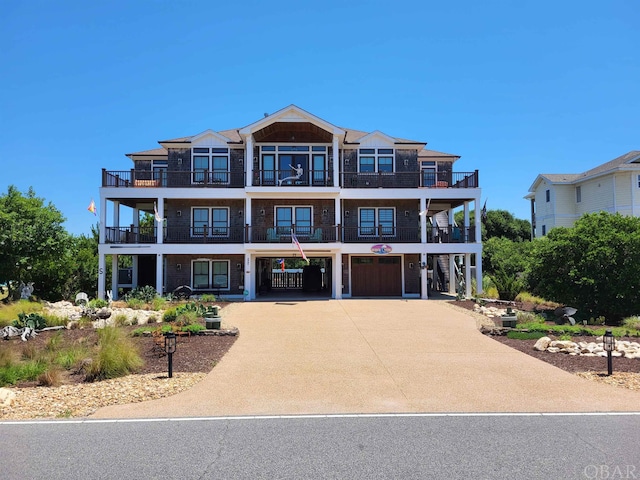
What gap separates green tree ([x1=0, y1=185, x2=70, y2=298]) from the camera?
21547 millimetres

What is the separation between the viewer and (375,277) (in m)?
26.5

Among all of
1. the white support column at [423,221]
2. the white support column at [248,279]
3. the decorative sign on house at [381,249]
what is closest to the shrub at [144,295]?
the white support column at [248,279]

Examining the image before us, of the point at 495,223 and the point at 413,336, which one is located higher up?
the point at 495,223

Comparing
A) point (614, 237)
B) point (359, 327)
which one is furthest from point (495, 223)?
point (359, 327)

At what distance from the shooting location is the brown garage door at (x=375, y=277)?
26.4 metres

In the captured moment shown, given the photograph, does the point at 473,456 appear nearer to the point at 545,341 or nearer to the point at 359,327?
the point at 545,341

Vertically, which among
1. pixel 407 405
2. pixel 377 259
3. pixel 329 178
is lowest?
pixel 407 405

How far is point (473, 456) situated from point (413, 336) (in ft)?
27.8

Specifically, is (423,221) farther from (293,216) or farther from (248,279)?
(248,279)

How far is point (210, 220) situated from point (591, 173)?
30325mm

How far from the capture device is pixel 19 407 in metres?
7.35

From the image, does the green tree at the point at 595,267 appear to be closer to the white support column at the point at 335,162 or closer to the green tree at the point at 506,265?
the green tree at the point at 506,265

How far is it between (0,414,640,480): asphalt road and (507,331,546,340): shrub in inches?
257

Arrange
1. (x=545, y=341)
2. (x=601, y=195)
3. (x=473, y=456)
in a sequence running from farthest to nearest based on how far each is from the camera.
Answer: (x=601, y=195) → (x=545, y=341) → (x=473, y=456)
